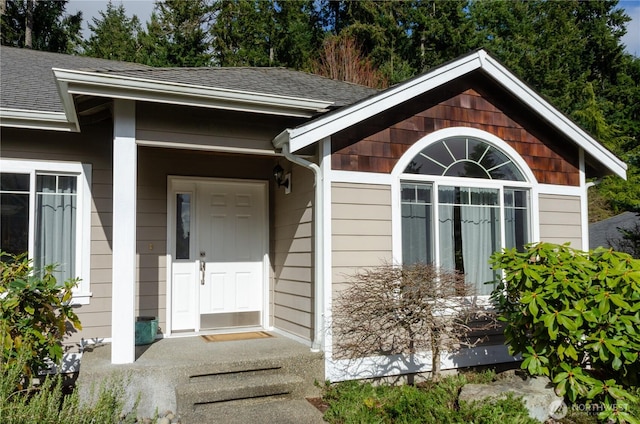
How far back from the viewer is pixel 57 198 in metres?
5.73

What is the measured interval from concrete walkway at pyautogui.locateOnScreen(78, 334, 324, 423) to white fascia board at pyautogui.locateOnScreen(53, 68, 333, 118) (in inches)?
101

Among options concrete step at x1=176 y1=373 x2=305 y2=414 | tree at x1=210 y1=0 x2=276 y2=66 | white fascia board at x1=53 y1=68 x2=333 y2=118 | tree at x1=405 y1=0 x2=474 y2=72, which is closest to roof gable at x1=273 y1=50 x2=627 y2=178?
white fascia board at x1=53 y1=68 x2=333 y2=118

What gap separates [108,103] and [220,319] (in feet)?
10.1

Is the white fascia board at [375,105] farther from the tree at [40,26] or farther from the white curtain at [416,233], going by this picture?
the tree at [40,26]

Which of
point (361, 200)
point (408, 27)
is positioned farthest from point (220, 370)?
point (408, 27)

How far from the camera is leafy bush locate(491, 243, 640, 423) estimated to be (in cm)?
434

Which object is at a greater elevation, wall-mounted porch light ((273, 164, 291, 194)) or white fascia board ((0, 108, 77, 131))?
white fascia board ((0, 108, 77, 131))

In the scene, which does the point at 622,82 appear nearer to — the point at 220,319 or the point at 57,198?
the point at 220,319

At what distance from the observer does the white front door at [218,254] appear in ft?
21.2

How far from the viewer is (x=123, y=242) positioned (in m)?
4.72

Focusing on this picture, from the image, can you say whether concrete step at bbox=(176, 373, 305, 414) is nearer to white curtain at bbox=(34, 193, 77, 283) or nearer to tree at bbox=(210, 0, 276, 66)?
white curtain at bbox=(34, 193, 77, 283)

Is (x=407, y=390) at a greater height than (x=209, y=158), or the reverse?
(x=209, y=158)

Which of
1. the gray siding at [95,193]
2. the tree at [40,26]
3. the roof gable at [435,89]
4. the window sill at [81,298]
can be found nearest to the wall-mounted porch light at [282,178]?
the roof gable at [435,89]

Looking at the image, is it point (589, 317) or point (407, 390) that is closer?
point (589, 317)
